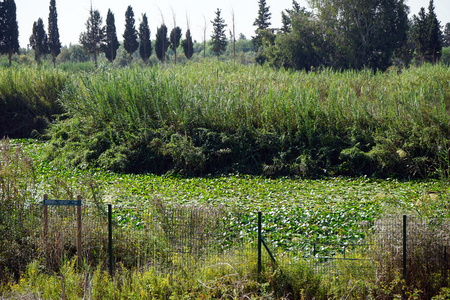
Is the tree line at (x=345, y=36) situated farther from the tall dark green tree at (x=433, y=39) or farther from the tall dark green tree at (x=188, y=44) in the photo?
the tall dark green tree at (x=188, y=44)

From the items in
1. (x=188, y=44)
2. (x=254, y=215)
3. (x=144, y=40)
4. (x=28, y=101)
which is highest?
(x=144, y=40)

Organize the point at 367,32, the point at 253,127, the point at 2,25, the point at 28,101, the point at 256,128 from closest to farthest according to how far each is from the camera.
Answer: the point at 253,127
the point at 256,128
the point at 28,101
the point at 367,32
the point at 2,25

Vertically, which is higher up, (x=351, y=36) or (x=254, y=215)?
(x=351, y=36)

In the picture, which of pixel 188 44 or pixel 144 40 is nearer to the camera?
pixel 188 44

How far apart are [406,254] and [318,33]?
29.8 metres

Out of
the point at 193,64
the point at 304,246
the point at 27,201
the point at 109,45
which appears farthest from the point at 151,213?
Result: the point at 109,45

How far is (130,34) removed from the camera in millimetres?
40438

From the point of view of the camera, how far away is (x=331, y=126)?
12.1 m

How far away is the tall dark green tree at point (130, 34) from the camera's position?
4025 cm

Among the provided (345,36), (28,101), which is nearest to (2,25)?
(28,101)

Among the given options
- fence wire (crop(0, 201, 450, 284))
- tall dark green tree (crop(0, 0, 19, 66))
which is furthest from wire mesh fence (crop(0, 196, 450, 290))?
tall dark green tree (crop(0, 0, 19, 66))

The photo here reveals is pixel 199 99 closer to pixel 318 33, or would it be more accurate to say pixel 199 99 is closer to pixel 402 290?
pixel 402 290

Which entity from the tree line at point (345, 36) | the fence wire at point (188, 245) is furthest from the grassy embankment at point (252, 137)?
the tree line at point (345, 36)

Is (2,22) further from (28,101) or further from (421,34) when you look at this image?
(421,34)
